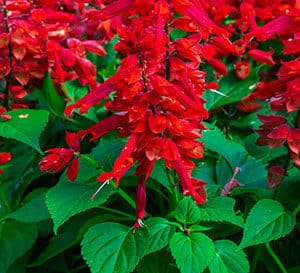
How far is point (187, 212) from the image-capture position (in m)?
1.23

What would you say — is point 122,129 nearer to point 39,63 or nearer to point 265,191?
point 265,191

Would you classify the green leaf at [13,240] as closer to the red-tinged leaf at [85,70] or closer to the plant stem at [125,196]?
the plant stem at [125,196]

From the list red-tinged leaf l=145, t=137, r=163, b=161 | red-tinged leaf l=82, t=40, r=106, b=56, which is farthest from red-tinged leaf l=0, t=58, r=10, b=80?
red-tinged leaf l=145, t=137, r=163, b=161

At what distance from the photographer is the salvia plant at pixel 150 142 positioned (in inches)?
45.3

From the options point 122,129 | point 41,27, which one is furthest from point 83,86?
point 122,129

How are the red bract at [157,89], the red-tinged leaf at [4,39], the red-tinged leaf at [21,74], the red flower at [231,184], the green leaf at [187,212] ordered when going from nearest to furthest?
the red bract at [157,89]
the green leaf at [187,212]
the red flower at [231,184]
the red-tinged leaf at [4,39]
the red-tinged leaf at [21,74]

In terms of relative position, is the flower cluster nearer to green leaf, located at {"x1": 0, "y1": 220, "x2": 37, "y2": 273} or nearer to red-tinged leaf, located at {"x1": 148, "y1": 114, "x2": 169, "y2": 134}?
green leaf, located at {"x1": 0, "y1": 220, "x2": 37, "y2": 273}

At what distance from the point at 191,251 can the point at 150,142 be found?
0.21 meters

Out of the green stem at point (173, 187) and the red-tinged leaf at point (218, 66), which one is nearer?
the green stem at point (173, 187)

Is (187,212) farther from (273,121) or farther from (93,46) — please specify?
(93,46)

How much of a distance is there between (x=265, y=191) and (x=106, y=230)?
41 cm

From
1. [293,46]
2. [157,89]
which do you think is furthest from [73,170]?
[293,46]

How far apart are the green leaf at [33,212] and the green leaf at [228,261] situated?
0.39m

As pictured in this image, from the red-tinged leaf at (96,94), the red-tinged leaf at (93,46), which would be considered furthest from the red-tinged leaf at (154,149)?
the red-tinged leaf at (93,46)
